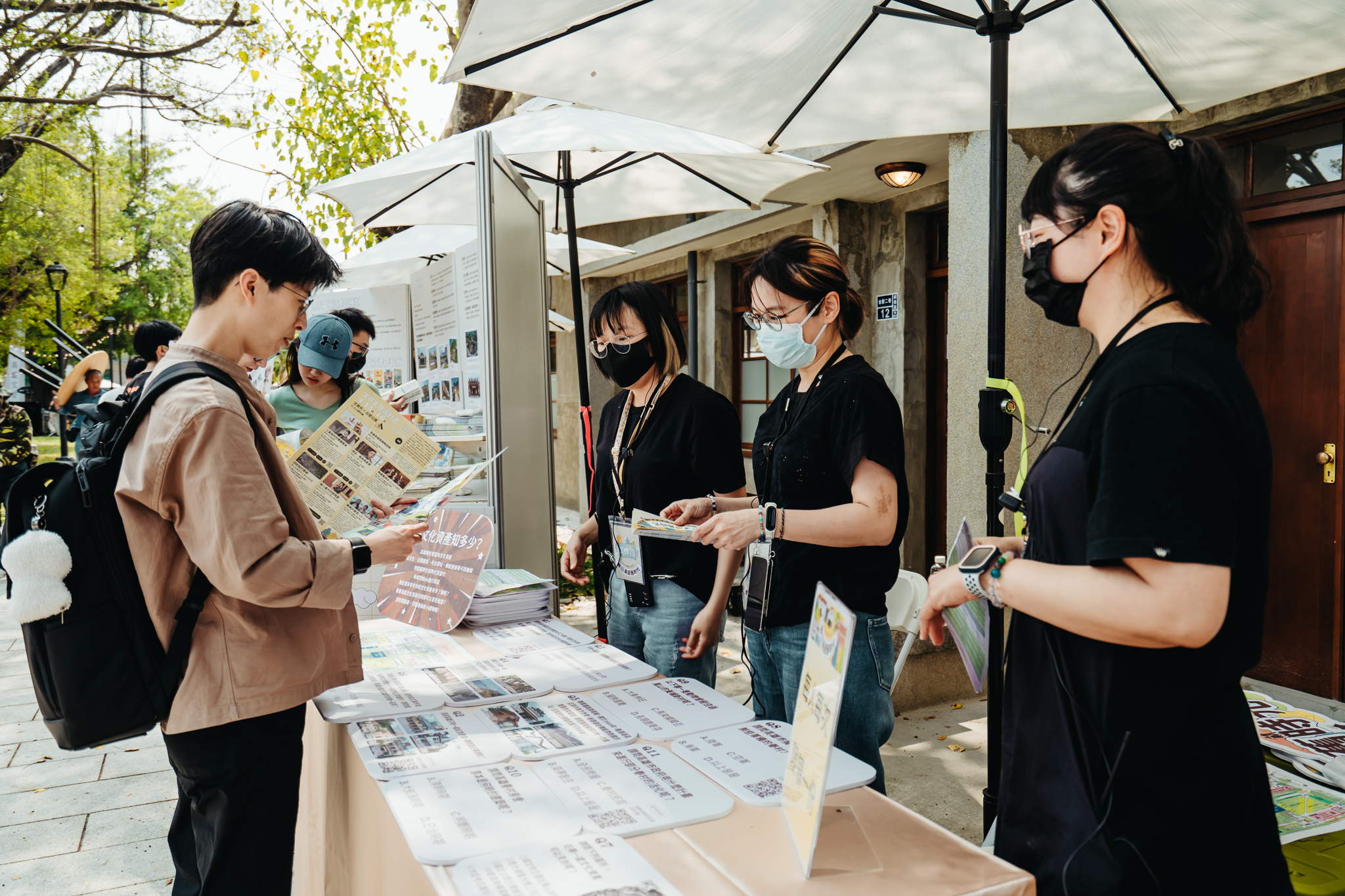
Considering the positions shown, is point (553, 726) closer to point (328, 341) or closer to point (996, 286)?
point (328, 341)

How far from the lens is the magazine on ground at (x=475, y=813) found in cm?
120

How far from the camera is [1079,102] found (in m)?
2.86

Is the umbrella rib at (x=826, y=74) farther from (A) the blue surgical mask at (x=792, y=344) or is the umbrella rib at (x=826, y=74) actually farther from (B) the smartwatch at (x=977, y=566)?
(B) the smartwatch at (x=977, y=566)

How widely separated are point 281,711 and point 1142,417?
5.12ft

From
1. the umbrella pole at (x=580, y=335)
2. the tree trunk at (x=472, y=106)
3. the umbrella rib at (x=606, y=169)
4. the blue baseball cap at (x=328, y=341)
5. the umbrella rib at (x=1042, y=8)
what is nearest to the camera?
the umbrella rib at (x=1042, y=8)

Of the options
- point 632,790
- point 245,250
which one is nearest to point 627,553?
point 632,790

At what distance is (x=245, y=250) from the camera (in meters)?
1.61

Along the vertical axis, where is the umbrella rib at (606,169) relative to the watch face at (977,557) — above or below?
above

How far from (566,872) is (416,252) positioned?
18.7 ft

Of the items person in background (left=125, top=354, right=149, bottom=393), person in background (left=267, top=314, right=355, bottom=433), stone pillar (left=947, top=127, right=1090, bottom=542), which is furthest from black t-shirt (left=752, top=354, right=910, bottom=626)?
person in background (left=125, top=354, right=149, bottom=393)

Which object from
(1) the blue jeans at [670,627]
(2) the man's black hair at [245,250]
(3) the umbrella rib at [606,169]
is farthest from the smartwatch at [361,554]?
(3) the umbrella rib at [606,169]

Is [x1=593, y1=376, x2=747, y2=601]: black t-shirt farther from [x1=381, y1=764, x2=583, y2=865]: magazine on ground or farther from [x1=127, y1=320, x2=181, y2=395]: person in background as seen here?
[x1=127, y1=320, x2=181, y2=395]: person in background

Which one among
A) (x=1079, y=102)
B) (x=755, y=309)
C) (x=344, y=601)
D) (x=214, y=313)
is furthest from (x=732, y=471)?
(x=1079, y=102)

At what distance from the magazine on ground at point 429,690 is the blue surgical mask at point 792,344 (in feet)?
3.28
